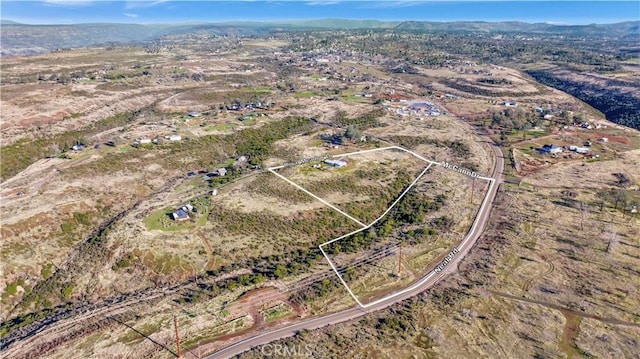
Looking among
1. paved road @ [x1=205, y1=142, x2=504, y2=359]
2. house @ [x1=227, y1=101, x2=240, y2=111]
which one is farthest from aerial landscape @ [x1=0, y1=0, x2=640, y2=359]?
house @ [x1=227, y1=101, x2=240, y2=111]

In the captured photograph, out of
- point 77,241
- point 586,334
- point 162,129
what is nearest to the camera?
point 586,334

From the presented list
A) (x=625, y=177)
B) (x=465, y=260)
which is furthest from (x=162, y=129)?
(x=625, y=177)

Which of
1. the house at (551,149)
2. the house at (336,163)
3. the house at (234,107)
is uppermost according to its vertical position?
the house at (234,107)

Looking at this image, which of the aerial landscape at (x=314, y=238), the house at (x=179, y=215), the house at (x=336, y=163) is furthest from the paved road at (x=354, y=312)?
the house at (x=336, y=163)

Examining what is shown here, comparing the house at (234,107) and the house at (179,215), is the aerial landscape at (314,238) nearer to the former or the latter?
the house at (179,215)

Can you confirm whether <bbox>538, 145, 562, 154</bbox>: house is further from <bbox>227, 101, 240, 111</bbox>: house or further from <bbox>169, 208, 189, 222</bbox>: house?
<bbox>227, 101, 240, 111</bbox>: house

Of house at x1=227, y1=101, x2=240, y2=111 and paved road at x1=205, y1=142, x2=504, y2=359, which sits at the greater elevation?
house at x1=227, y1=101, x2=240, y2=111

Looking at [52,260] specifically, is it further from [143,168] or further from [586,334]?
[586,334]

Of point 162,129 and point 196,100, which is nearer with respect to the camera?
point 162,129

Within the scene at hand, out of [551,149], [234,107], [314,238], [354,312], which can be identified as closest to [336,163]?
[314,238]
